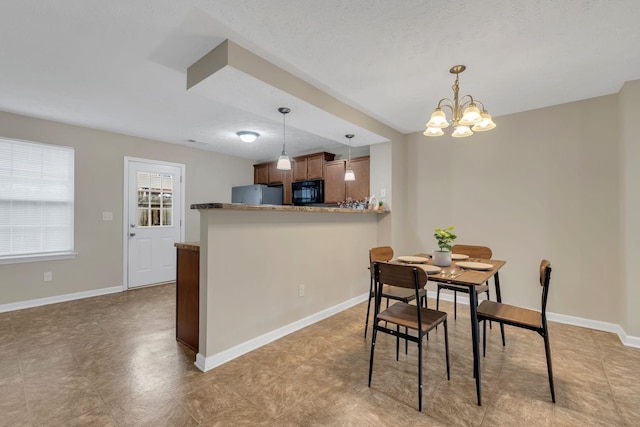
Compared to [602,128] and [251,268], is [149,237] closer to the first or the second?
[251,268]

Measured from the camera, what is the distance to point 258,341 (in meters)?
2.58

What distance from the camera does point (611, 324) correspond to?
2.95m

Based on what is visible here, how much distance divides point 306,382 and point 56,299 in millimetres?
3868

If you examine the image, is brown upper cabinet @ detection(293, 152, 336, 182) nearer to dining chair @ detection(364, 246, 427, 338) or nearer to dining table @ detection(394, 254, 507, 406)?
dining chair @ detection(364, 246, 427, 338)

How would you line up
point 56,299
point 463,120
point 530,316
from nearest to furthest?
point 530,316 < point 463,120 < point 56,299

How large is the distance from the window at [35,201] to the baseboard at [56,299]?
0.54 metres

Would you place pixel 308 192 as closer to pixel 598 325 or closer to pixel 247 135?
pixel 247 135

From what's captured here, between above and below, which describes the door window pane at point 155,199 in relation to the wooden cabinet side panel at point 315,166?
below

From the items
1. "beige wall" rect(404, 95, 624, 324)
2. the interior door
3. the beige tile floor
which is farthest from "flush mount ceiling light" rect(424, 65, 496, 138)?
the interior door

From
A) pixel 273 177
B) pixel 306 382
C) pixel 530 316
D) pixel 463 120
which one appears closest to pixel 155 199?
pixel 273 177

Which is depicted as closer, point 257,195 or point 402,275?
point 402,275

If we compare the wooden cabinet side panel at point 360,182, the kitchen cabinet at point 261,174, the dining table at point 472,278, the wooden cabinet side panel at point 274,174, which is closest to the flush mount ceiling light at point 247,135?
the wooden cabinet side panel at point 274,174

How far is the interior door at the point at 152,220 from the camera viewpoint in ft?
15.1

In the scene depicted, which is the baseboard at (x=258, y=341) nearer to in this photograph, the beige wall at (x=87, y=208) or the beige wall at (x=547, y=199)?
the beige wall at (x=547, y=199)
